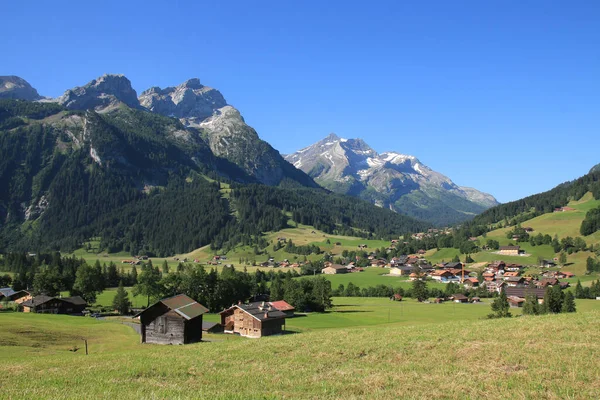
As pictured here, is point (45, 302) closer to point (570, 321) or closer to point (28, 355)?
point (28, 355)

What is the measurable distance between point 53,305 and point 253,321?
48.4 meters

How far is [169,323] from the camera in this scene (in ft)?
198

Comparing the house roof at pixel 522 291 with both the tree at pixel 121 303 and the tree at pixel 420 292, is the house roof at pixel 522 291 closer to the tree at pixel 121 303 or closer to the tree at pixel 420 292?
the tree at pixel 420 292

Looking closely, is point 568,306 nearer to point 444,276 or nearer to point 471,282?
point 471,282

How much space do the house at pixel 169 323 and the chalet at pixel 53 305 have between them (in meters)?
44.1

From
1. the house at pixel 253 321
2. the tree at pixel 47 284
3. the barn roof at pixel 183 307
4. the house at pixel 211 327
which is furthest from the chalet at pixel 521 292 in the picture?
the tree at pixel 47 284

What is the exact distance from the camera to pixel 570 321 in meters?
36.7

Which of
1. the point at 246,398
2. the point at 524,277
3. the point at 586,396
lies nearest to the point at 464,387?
the point at 586,396

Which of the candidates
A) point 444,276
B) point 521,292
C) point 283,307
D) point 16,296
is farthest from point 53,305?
point 444,276

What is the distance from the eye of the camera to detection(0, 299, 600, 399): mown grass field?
20.6 meters

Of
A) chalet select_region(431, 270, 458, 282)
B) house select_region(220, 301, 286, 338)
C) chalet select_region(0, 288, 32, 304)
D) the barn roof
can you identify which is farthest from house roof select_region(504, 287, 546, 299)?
chalet select_region(0, 288, 32, 304)

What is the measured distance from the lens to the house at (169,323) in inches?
2339

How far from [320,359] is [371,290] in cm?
10886

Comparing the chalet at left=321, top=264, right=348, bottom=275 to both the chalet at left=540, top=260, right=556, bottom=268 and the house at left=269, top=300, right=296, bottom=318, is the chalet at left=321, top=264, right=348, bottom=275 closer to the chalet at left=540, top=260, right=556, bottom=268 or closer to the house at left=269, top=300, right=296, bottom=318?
the chalet at left=540, top=260, right=556, bottom=268
